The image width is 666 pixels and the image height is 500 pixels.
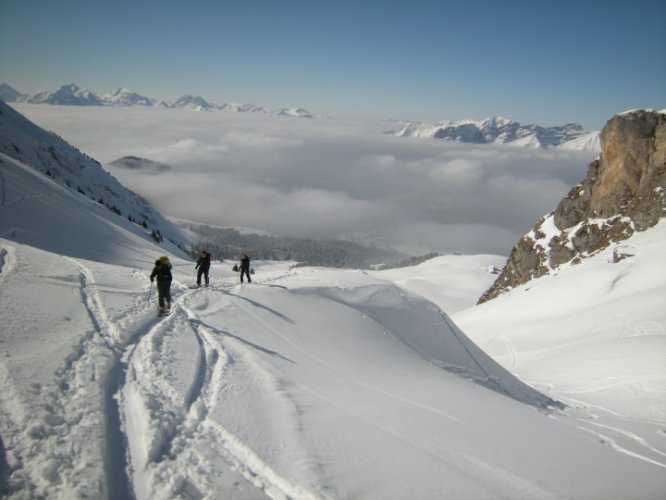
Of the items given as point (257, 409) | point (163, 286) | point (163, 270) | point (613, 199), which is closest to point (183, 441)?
point (257, 409)

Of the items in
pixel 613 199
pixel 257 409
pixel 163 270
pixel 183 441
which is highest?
pixel 613 199

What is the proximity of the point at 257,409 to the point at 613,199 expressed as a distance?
61427mm

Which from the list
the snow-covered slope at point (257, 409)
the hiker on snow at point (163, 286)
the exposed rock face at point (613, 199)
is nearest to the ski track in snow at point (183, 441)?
the snow-covered slope at point (257, 409)

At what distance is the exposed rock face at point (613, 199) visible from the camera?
46281 millimetres

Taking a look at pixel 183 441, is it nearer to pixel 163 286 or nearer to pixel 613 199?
pixel 163 286

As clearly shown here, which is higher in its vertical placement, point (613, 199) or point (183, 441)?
point (613, 199)

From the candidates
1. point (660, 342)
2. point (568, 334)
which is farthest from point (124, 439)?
point (568, 334)

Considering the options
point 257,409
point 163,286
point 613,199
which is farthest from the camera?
point 613,199

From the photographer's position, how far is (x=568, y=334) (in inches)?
1143

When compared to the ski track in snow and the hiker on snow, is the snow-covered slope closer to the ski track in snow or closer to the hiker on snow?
the ski track in snow

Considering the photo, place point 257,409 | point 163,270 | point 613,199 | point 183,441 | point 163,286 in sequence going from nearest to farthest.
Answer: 1. point 183,441
2. point 257,409
3. point 163,286
4. point 163,270
5. point 613,199

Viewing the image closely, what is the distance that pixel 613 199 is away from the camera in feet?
169

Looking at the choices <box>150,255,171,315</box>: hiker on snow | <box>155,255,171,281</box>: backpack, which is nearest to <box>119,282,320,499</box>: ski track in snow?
<box>150,255,171,315</box>: hiker on snow

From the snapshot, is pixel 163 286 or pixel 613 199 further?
pixel 613 199
